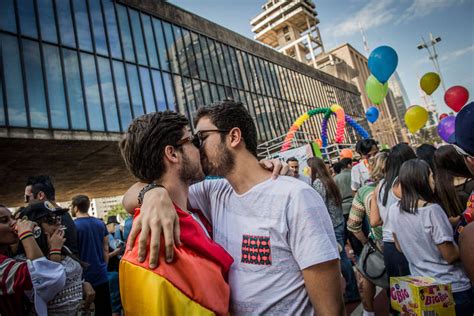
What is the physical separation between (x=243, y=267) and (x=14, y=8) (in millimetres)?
13876

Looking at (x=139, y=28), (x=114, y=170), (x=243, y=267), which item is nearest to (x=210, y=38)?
(x=139, y=28)

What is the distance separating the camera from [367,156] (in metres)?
5.70

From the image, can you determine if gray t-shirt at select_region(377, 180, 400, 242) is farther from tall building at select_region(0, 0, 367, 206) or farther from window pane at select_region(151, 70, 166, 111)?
window pane at select_region(151, 70, 166, 111)

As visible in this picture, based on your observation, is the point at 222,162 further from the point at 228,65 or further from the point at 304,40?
the point at 304,40

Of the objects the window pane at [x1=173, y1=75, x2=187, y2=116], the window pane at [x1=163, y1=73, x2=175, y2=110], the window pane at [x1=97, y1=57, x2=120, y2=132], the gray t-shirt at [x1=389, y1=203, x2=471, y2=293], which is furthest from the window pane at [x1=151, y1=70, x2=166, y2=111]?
the gray t-shirt at [x1=389, y1=203, x2=471, y2=293]

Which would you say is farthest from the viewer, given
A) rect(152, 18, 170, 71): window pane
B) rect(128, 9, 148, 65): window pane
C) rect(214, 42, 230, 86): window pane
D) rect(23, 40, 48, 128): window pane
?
rect(214, 42, 230, 86): window pane

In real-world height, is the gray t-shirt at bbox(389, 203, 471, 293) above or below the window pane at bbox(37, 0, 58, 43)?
below

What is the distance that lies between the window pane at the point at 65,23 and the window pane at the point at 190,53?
6471mm

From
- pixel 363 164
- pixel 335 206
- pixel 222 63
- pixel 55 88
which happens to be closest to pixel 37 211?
pixel 335 206

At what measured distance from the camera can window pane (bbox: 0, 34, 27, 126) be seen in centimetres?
1003

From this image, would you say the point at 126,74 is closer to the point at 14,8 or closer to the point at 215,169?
the point at 14,8

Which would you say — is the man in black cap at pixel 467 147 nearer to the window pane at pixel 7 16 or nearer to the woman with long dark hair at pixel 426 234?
the woman with long dark hair at pixel 426 234

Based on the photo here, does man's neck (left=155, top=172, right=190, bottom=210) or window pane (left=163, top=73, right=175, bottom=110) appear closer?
man's neck (left=155, top=172, right=190, bottom=210)

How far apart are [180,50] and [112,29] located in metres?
4.16
